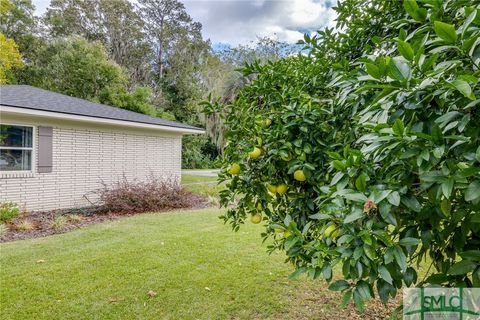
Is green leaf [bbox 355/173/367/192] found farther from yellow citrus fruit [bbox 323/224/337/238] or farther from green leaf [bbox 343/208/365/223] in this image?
yellow citrus fruit [bbox 323/224/337/238]

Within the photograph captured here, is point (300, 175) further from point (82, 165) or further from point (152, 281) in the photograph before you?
point (82, 165)

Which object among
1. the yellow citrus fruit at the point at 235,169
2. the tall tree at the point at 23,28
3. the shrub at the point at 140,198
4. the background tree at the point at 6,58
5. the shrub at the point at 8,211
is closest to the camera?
the yellow citrus fruit at the point at 235,169

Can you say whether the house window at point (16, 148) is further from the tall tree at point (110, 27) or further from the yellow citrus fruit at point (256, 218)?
the tall tree at point (110, 27)

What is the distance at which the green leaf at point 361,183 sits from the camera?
1.08 meters

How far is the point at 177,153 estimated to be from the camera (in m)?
12.2

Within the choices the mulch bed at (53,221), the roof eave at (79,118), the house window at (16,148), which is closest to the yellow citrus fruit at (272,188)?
the mulch bed at (53,221)

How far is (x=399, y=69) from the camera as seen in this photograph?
101 cm

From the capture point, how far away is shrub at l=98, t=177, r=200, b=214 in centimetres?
829

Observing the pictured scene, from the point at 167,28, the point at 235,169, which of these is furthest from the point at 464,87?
the point at 167,28

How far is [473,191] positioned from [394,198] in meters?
0.21

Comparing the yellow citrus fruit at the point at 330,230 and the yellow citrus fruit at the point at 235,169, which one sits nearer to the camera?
the yellow citrus fruit at the point at 330,230

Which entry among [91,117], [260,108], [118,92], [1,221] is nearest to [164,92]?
[118,92]

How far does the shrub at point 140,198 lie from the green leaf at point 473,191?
8280 mm

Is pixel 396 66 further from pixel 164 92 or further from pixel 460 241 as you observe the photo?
pixel 164 92
